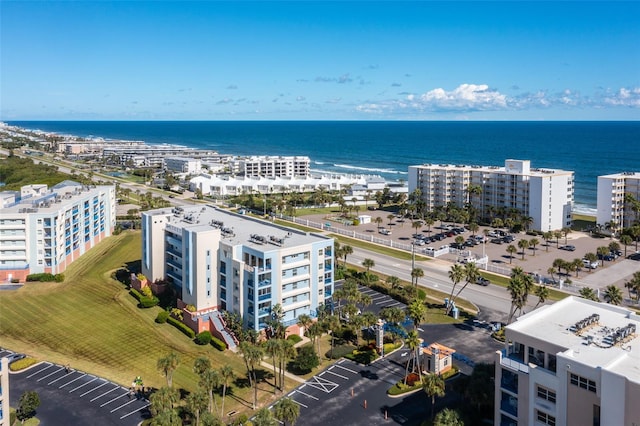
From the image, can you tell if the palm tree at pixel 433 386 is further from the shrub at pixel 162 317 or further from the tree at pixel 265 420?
the shrub at pixel 162 317

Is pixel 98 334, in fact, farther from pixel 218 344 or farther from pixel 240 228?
pixel 240 228

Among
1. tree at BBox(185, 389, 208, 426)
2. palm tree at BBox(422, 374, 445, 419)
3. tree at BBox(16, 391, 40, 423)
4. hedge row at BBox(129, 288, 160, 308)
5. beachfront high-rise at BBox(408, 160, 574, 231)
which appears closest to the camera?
tree at BBox(185, 389, 208, 426)

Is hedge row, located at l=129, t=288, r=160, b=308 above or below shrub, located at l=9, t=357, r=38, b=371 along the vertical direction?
above

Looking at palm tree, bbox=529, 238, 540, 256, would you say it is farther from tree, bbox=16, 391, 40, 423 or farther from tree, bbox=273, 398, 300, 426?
tree, bbox=16, 391, 40, 423

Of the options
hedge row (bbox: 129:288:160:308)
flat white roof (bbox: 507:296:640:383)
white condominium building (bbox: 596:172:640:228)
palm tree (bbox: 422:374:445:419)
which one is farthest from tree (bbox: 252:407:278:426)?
Answer: white condominium building (bbox: 596:172:640:228)

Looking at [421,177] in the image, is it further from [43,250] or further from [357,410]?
[357,410]

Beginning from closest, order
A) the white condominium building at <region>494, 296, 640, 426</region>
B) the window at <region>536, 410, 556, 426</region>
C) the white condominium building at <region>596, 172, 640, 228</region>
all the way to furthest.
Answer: the white condominium building at <region>494, 296, 640, 426</region> → the window at <region>536, 410, 556, 426</region> → the white condominium building at <region>596, 172, 640, 228</region>
